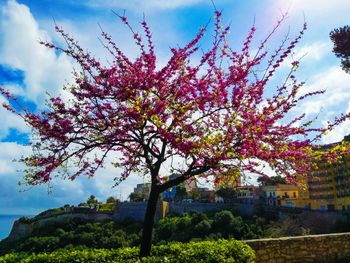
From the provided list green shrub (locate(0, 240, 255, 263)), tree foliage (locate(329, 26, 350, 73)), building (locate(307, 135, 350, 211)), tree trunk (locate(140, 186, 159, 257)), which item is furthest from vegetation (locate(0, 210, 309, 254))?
tree trunk (locate(140, 186, 159, 257))

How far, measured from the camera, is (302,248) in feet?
33.0

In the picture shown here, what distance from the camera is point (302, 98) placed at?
764 cm

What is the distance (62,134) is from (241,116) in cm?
405

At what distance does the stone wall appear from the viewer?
9.62 meters

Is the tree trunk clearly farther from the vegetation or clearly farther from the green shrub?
the vegetation

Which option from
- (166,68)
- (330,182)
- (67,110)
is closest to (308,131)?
(166,68)

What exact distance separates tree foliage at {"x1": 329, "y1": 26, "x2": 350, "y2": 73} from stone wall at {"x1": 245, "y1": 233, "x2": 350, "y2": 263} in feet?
26.2

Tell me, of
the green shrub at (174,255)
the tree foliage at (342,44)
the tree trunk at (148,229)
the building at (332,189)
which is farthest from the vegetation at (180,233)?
the tree trunk at (148,229)

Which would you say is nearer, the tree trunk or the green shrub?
the green shrub

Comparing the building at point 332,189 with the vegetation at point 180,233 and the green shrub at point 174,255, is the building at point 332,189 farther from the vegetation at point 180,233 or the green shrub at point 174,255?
the green shrub at point 174,255

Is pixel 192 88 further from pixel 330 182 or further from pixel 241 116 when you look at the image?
pixel 330 182

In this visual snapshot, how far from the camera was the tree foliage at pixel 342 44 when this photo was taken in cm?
1438

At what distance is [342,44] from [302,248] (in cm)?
948

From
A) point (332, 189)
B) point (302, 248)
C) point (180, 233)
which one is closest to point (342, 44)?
point (302, 248)
